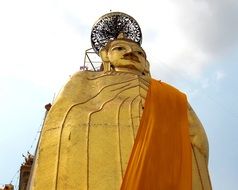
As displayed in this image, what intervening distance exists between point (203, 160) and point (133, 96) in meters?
1.13

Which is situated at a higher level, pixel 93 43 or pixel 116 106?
pixel 93 43

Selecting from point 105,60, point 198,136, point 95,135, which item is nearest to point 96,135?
point 95,135

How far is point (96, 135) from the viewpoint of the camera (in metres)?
5.30

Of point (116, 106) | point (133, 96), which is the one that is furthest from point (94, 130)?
point (133, 96)

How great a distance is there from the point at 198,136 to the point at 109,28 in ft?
10.7

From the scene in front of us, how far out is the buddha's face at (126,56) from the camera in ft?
23.3

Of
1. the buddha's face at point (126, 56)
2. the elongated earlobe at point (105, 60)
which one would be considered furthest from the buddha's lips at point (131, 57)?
the elongated earlobe at point (105, 60)

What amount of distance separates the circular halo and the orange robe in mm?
3957

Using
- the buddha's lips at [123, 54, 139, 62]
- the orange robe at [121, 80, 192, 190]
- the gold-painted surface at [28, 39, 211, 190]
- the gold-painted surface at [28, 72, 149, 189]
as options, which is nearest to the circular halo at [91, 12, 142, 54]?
the buddha's lips at [123, 54, 139, 62]

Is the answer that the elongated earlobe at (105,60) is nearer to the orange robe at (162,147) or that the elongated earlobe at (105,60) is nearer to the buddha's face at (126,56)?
the buddha's face at (126,56)

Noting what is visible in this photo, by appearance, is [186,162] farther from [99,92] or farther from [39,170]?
[99,92]

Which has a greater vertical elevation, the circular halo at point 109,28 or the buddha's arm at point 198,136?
the circular halo at point 109,28

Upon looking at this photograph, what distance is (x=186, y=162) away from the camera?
3992 mm

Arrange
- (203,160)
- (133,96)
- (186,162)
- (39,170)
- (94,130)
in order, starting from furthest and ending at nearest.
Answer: (133,96), (203,160), (94,130), (39,170), (186,162)
